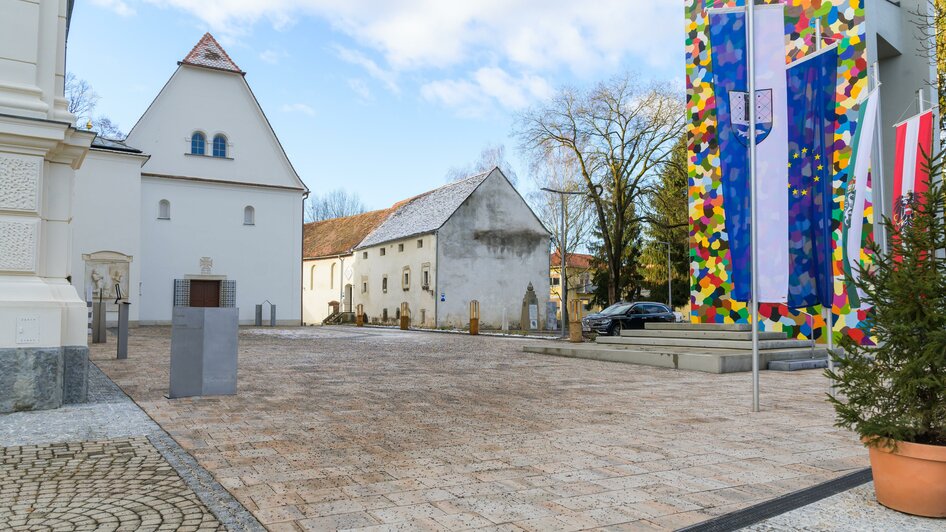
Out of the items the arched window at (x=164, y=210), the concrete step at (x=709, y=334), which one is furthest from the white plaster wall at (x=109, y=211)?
the concrete step at (x=709, y=334)

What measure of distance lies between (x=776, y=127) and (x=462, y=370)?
7422mm

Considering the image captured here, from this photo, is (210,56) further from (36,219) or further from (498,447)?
(498,447)

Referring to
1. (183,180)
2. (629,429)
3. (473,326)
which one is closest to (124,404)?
(629,429)

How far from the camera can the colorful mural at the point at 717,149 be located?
1697cm

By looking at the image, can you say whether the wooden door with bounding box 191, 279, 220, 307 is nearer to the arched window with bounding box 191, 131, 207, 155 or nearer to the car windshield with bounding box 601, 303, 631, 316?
the arched window with bounding box 191, 131, 207, 155

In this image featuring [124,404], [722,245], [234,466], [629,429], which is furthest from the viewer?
[722,245]

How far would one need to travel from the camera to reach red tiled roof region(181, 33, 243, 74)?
3412 cm

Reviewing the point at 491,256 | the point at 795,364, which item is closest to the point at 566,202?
the point at 491,256

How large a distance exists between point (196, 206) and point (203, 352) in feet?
87.9

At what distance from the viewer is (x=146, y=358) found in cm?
1491

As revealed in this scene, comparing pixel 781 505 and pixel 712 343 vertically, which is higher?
pixel 712 343

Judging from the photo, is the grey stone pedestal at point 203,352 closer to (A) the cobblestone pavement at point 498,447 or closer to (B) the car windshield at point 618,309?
(A) the cobblestone pavement at point 498,447

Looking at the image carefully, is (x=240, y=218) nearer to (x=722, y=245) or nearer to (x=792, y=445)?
(x=722, y=245)

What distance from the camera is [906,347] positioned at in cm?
418
